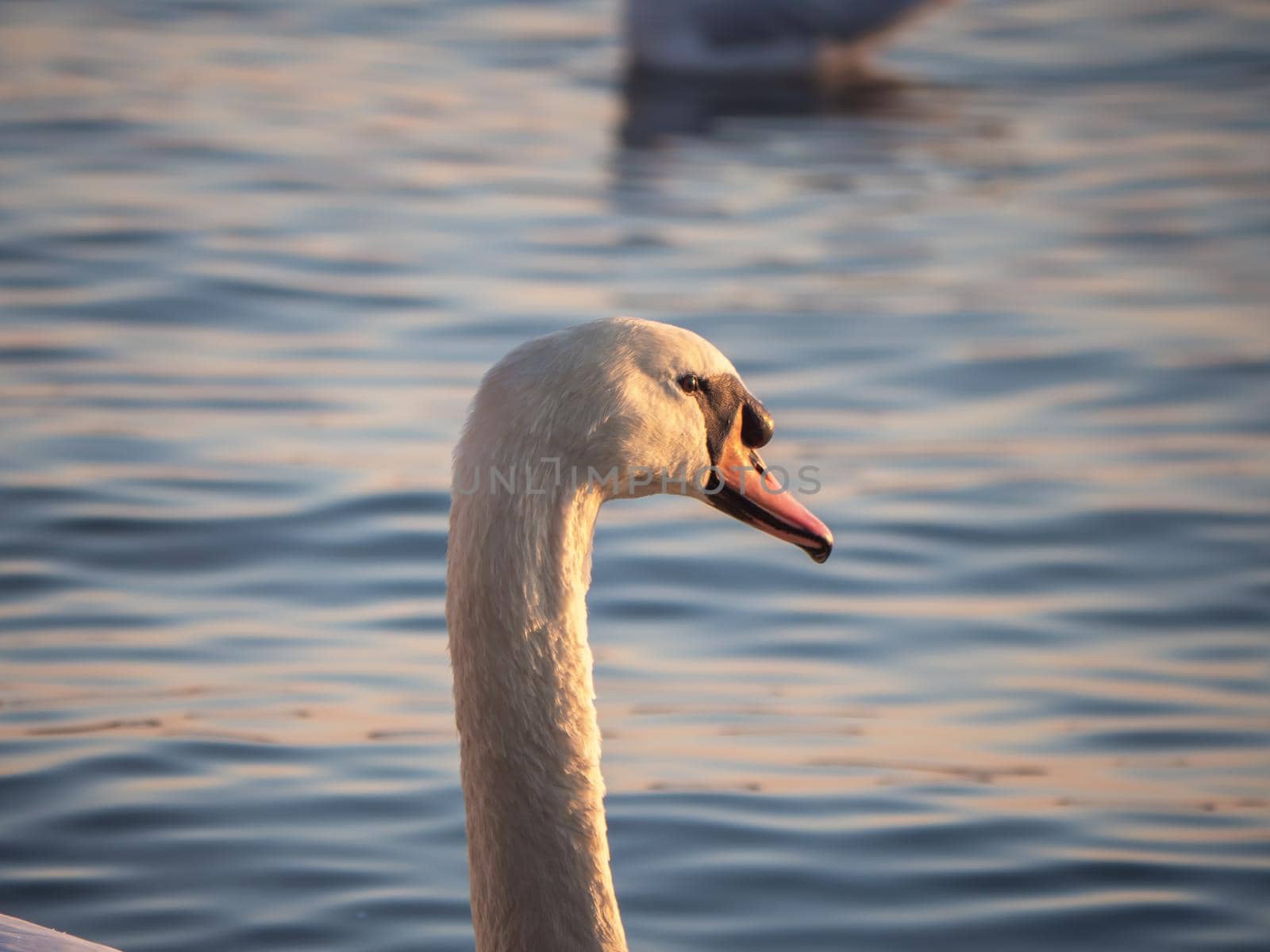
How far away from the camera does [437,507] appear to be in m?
6.90

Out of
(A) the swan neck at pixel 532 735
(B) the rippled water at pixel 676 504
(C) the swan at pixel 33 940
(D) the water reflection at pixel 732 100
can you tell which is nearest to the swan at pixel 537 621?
(A) the swan neck at pixel 532 735

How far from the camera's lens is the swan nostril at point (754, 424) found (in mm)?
3645

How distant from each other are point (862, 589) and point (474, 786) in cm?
317

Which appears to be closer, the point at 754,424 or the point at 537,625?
the point at 537,625

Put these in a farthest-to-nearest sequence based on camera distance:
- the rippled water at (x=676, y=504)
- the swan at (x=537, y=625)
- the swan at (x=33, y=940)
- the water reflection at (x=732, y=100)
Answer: the water reflection at (x=732, y=100) → the rippled water at (x=676, y=504) → the swan at (x=537, y=625) → the swan at (x=33, y=940)

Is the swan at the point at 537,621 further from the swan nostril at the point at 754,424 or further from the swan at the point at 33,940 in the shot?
the swan at the point at 33,940

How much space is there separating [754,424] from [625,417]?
383 mm

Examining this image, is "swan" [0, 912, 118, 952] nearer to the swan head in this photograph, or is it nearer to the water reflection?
the swan head

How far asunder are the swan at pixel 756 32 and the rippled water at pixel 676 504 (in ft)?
1.58

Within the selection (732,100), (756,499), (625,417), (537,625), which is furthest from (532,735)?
(732,100)

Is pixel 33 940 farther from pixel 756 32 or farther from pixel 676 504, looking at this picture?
pixel 756 32

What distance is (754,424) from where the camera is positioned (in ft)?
12.1

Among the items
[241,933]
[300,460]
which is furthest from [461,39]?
[241,933]

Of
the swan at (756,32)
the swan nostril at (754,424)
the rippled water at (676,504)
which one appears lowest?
the rippled water at (676,504)
